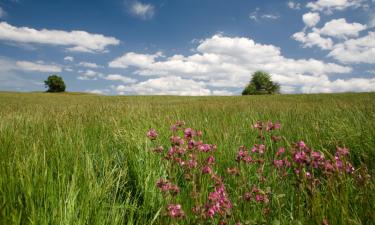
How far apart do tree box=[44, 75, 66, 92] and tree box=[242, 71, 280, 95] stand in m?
67.1

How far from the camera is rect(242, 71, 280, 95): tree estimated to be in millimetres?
90950

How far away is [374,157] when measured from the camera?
3260 mm

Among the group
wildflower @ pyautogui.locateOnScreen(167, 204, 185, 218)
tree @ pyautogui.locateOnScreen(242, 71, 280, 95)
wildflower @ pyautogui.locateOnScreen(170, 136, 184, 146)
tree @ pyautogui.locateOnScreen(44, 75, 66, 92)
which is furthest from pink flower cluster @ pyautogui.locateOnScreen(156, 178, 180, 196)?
tree @ pyautogui.locateOnScreen(44, 75, 66, 92)

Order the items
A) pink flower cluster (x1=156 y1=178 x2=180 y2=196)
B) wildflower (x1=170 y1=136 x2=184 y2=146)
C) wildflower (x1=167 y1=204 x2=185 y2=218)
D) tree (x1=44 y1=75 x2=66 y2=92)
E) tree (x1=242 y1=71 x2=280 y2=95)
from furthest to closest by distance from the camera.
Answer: tree (x1=44 y1=75 x2=66 y2=92) < tree (x1=242 y1=71 x2=280 y2=95) < wildflower (x1=170 y1=136 x2=184 y2=146) < pink flower cluster (x1=156 y1=178 x2=180 y2=196) < wildflower (x1=167 y1=204 x2=185 y2=218)

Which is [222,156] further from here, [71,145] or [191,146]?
[71,145]

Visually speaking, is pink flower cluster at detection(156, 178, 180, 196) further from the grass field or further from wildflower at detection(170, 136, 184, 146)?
wildflower at detection(170, 136, 184, 146)

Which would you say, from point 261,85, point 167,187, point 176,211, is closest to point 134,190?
point 167,187

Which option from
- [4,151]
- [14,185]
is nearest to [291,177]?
[14,185]

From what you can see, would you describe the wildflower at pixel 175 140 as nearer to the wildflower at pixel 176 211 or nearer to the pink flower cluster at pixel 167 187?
the pink flower cluster at pixel 167 187

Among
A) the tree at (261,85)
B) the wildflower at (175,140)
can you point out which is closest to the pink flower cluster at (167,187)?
the wildflower at (175,140)

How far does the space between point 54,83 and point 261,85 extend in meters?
74.8

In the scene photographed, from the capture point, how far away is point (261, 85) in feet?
316

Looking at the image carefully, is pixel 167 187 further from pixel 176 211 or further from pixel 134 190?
pixel 134 190

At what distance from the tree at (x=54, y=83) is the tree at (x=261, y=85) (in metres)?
67.1
